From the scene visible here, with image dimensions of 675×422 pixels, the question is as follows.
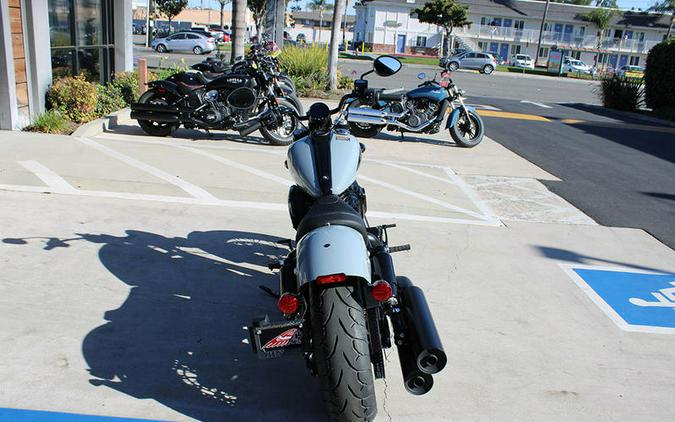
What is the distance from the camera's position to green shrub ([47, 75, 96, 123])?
1034cm

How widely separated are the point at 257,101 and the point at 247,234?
4699 mm

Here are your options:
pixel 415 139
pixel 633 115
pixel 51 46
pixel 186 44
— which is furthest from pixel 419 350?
pixel 186 44

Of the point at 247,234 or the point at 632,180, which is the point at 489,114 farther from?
the point at 247,234

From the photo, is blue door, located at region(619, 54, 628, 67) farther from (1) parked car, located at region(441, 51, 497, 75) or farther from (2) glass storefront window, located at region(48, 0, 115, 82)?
(2) glass storefront window, located at region(48, 0, 115, 82)

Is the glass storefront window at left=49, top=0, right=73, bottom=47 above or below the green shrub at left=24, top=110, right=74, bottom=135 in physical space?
above

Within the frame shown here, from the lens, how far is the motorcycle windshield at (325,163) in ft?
12.2

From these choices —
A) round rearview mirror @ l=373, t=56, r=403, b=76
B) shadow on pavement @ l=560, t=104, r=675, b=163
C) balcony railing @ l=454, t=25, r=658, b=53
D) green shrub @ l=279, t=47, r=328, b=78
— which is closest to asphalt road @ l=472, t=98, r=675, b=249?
shadow on pavement @ l=560, t=104, r=675, b=163

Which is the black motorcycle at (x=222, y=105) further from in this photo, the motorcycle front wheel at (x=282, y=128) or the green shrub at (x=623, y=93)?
the green shrub at (x=623, y=93)

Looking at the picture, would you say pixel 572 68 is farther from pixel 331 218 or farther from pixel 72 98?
pixel 331 218

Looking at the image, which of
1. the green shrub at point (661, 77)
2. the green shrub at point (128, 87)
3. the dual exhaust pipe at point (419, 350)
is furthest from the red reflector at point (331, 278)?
the green shrub at point (661, 77)

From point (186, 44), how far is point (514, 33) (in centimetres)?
4179

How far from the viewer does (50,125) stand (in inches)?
388

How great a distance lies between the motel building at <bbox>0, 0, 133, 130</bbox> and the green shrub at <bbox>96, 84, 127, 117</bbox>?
2.43 feet

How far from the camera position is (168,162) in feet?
28.7
